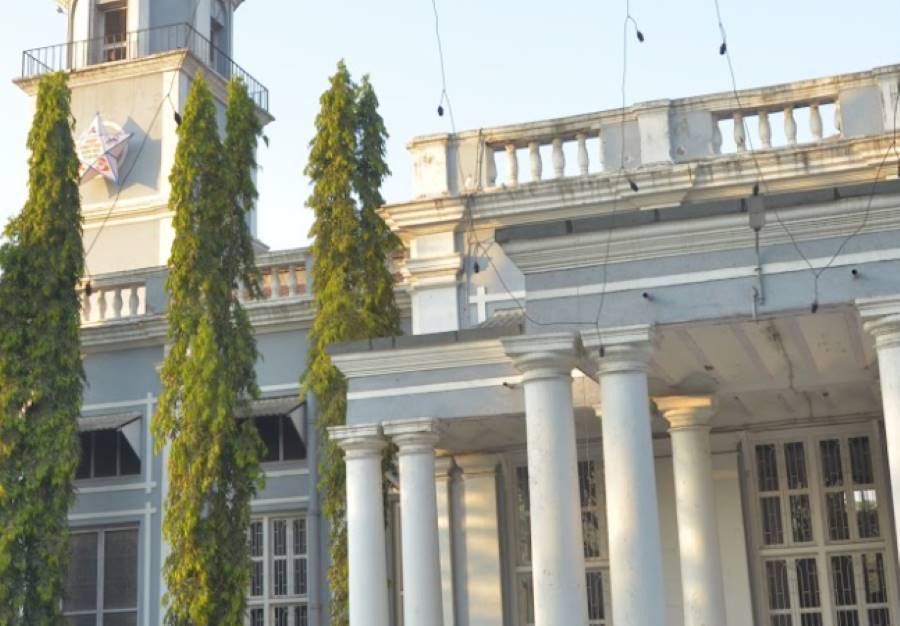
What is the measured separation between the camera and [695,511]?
14.4 meters

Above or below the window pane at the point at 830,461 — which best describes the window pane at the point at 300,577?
below

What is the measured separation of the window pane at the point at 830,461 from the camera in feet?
54.5

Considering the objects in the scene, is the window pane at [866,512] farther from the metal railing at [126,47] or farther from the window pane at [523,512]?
the metal railing at [126,47]

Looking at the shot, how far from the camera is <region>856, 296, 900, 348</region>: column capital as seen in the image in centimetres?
1059

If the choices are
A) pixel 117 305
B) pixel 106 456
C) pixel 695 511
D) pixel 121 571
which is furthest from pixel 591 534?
pixel 117 305

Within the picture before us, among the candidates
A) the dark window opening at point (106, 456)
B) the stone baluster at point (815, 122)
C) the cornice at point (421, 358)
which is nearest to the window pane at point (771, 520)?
the stone baluster at point (815, 122)

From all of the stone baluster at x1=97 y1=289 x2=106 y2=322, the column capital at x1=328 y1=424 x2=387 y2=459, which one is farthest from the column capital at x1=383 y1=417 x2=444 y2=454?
the stone baluster at x1=97 y1=289 x2=106 y2=322

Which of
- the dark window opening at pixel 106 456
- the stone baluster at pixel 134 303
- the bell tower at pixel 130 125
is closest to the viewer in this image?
the dark window opening at pixel 106 456

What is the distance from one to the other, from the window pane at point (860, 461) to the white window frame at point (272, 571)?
718 centimetres

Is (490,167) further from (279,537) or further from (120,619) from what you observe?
(120,619)

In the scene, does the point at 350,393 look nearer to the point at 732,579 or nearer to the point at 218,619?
the point at 218,619

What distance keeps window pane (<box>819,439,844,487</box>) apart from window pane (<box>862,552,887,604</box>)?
3.10ft

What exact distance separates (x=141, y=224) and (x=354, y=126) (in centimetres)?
1173

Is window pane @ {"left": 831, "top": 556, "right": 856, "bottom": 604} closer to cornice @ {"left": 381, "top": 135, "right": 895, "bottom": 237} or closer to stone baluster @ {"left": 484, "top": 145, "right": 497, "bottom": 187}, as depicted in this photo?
cornice @ {"left": 381, "top": 135, "right": 895, "bottom": 237}
